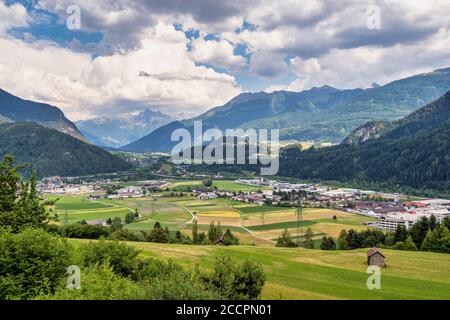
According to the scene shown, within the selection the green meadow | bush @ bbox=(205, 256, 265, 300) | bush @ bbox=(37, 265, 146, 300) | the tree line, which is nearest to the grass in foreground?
the green meadow

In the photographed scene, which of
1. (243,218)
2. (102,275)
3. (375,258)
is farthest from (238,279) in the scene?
(243,218)

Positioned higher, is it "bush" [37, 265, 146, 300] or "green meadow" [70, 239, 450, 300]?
"bush" [37, 265, 146, 300]

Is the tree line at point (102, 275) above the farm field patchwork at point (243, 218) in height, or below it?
above

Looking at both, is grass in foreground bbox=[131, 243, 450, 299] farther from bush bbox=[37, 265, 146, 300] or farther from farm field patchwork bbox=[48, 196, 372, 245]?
farm field patchwork bbox=[48, 196, 372, 245]

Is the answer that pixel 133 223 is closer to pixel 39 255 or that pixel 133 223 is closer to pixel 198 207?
pixel 198 207

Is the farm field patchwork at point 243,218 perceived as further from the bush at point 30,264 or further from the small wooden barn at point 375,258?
the bush at point 30,264

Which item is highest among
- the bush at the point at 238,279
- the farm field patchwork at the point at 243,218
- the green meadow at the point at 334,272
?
the bush at the point at 238,279

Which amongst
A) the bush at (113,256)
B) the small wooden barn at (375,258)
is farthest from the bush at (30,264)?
the small wooden barn at (375,258)
